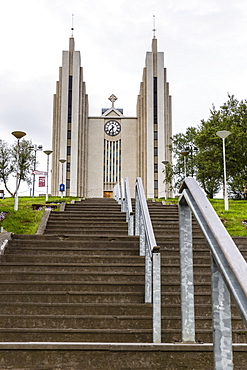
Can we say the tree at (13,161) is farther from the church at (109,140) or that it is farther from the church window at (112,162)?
the church window at (112,162)

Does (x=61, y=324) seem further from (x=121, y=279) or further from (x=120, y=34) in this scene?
(x=120, y=34)

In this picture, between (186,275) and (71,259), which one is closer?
(186,275)

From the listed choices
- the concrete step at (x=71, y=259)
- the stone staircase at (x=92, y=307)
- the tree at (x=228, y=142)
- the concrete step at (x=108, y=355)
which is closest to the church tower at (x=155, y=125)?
the tree at (x=228, y=142)

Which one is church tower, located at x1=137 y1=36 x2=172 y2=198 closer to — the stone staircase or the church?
the church

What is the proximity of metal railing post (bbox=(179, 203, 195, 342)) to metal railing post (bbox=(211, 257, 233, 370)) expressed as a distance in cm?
101

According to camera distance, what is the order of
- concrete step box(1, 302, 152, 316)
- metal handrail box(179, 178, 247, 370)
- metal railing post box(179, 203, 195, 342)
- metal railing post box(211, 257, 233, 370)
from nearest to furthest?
metal handrail box(179, 178, 247, 370) < metal railing post box(211, 257, 233, 370) < metal railing post box(179, 203, 195, 342) < concrete step box(1, 302, 152, 316)

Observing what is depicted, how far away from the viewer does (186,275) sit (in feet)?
9.14

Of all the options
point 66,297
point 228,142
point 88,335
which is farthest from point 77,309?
point 228,142

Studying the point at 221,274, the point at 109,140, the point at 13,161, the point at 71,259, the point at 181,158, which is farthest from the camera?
the point at 109,140

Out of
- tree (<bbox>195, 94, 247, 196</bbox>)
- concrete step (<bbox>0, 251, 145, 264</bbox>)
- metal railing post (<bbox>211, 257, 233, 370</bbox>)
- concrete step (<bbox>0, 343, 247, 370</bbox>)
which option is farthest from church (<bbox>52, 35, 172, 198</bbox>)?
metal railing post (<bbox>211, 257, 233, 370</bbox>)

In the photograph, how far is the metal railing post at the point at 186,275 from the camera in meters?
2.77

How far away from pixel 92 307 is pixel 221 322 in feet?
8.65

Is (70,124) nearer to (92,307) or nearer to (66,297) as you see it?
(66,297)

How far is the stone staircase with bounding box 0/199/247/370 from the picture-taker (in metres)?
2.94
